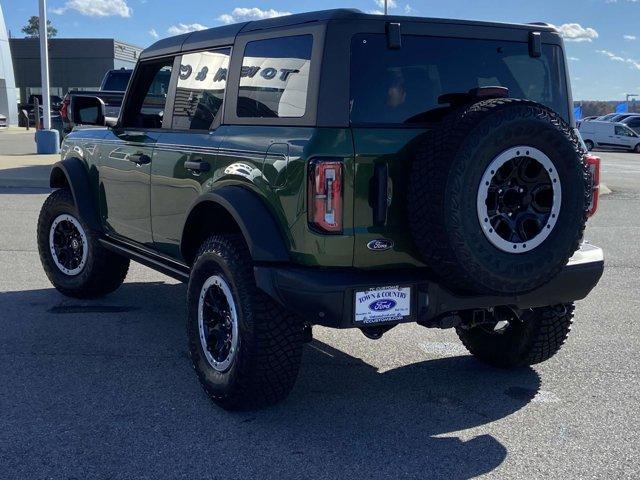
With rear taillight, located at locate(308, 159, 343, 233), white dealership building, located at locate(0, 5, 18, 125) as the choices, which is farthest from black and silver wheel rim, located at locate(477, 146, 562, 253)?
white dealership building, located at locate(0, 5, 18, 125)

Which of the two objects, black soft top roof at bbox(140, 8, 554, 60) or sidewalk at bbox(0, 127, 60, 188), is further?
sidewalk at bbox(0, 127, 60, 188)

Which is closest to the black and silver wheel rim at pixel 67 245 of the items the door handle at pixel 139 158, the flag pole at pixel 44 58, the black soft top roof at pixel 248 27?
the door handle at pixel 139 158

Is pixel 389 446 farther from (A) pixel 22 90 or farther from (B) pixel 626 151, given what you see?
(A) pixel 22 90

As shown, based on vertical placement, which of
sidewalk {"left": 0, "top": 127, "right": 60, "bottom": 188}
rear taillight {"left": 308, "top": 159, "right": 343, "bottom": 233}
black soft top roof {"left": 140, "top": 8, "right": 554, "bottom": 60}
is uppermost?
black soft top roof {"left": 140, "top": 8, "right": 554, "bottom": 60}

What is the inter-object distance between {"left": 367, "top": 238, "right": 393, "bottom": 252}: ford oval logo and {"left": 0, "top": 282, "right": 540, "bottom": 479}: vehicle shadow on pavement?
912 mm

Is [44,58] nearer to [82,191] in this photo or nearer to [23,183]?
[23,183]

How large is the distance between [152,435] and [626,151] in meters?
35.7

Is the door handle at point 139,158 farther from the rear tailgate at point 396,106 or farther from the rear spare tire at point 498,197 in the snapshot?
the rear spare tire at point 498,197

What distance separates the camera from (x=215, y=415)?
3928mm

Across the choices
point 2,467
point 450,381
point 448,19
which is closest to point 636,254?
point 450,381

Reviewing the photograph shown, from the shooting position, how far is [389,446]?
3.58m

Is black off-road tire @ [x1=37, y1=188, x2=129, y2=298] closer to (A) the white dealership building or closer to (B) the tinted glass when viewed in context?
(B) the tinted glass

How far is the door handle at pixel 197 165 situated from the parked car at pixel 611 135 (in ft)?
107

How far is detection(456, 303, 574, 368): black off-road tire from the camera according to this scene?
4434 mm
